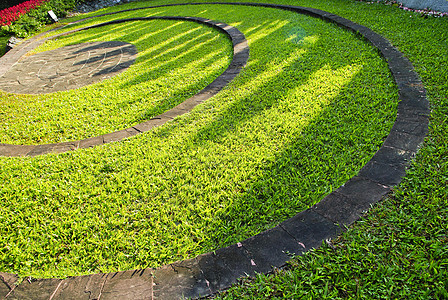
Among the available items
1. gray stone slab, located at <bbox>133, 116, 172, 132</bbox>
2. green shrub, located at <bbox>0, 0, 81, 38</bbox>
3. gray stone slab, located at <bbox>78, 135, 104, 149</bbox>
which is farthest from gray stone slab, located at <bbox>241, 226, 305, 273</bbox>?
green shrub, located at <bbox>0, 0, 81, 38</bbox>

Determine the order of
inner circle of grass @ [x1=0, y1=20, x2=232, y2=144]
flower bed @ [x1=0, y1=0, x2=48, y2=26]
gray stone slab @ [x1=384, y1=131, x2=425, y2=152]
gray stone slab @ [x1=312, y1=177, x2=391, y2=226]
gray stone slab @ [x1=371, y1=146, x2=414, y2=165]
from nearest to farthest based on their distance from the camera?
gray stone slab @ [x1=312, y1=177, x2=391, y2=226] → gray stone slab @ [x1=371, y1=146, x2=414, y2=165] → gray stone slab @ [x1=384, y1=131, x2=425, y2=152] → inner circle of grass @ [x1=0, y1=20, x2=232, y2=144] → flower bed @ [x1=0, y1=0, x2=48, y2=26]

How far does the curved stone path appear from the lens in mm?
1654

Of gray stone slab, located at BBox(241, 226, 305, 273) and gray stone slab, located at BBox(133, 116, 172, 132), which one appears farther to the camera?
gray stone slab, located at BBox(133, 116, 172, 132)

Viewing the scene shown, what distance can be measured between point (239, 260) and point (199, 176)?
0.96 metres

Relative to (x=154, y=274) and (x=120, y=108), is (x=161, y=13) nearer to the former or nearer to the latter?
(x=120, y=108)

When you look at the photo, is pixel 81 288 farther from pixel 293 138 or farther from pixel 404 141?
pixel 404 141

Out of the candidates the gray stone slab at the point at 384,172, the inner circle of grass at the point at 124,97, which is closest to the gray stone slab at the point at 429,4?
the inner circle of grass at the point at 124,97

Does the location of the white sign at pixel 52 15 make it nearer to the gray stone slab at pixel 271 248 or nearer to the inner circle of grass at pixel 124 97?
the inner circle of grass at pixel 124 97

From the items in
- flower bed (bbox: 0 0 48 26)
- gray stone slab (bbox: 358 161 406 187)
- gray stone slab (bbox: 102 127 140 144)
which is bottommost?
gray stone slab (bbox: 358 161 406 187)

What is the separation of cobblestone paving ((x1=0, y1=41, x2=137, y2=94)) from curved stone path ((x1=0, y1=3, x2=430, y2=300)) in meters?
4.30

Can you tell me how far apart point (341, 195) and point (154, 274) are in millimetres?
1551

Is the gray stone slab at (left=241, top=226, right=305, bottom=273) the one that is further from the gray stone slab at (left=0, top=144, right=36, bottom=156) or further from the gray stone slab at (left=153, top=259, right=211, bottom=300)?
the gray stone slab at (left=0, top=144, right=36, bottom=156)

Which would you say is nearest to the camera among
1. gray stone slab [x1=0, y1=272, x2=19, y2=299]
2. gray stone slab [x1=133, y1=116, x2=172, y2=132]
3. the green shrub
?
gray stone slab [x1=0, y1=272, x2=19, y2=299]

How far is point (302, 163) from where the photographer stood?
A: 2.43m
